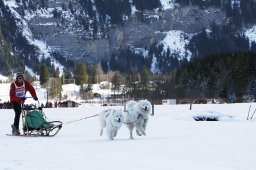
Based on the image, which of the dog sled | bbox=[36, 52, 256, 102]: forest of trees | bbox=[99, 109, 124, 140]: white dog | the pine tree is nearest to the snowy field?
bbox=[99, 109, 124, 140]: white dog

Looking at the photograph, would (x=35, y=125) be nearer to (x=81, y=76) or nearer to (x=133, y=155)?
(x=133, y=155)

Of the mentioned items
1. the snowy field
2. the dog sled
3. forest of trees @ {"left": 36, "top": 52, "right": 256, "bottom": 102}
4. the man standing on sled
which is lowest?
the snowy field

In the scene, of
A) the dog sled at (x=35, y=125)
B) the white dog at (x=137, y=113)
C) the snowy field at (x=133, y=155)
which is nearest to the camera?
the snowy field at (x=133, y=155)

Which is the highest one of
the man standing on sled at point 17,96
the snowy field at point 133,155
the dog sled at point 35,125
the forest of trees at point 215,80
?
the forest of trees at point 215,80

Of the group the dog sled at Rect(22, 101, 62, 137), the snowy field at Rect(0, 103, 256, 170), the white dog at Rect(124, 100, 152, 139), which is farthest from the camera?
the dog sled at Rect(22, 101, 62, 137)

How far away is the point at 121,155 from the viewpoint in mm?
8344

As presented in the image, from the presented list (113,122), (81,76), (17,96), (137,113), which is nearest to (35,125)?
(17,96)

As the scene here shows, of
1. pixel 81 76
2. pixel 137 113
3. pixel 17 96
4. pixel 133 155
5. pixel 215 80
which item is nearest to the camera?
pixel 133 155

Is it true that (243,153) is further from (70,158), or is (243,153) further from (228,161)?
(70,158)

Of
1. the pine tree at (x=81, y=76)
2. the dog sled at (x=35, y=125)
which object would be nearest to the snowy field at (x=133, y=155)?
the dog sled at (x=35, y=125)

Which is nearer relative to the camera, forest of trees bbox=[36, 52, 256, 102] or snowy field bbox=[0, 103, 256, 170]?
snowy field bbox=[0, 103, 256, 170]

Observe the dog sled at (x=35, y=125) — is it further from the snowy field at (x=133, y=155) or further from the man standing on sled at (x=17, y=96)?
the snowy field at (x=133, y=155)

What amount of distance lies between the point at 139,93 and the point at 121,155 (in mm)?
106318

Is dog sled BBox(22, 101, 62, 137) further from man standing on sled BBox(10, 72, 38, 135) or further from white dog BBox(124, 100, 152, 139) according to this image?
white dog BBox(124, 100, 152, 139)
